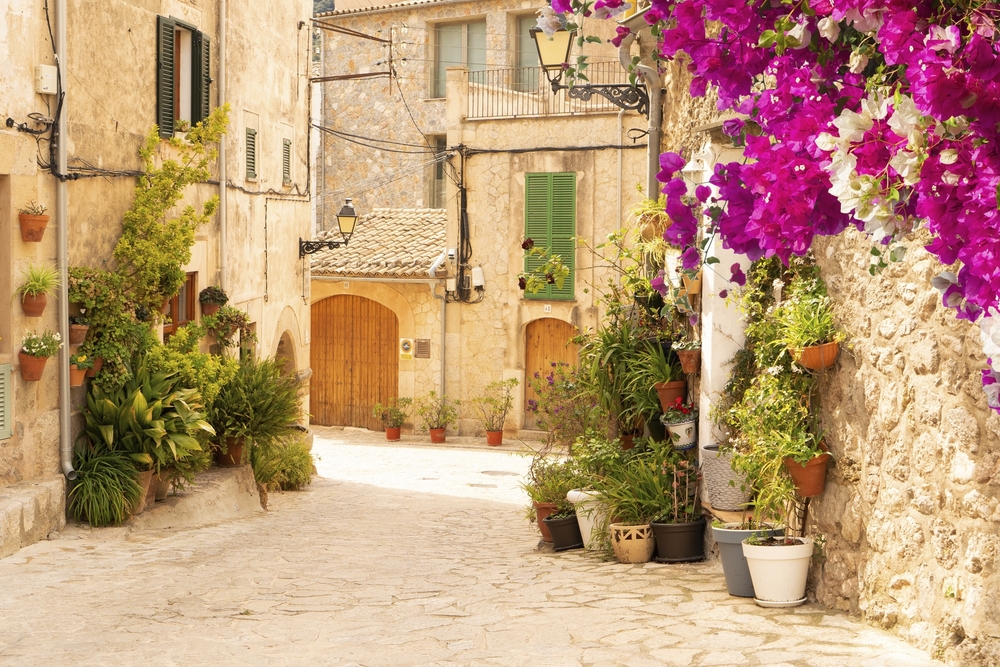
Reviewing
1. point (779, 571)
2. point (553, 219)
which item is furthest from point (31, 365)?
point (553, 219)

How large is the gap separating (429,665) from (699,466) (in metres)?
3.33

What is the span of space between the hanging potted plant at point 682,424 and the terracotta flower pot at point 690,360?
1.03 feet

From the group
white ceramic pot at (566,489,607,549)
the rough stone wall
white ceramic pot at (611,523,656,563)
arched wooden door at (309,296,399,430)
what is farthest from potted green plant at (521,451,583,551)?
arched wooden door at (309,296,399,430)

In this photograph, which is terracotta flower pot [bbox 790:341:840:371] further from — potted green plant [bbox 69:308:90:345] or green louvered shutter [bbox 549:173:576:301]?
green louvered shutter [bbox 549:173:576:301]

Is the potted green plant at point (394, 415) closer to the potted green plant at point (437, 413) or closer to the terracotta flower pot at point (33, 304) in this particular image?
the potted green plant at point (437, 413)

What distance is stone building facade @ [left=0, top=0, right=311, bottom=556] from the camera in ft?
28.6

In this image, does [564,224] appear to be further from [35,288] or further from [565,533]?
[35,288]

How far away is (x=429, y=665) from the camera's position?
5.50 metres

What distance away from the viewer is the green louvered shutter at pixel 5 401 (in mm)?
8688

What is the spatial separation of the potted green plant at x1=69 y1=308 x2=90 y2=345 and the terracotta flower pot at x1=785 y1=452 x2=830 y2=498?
609cm

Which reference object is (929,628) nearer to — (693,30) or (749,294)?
(749,294)

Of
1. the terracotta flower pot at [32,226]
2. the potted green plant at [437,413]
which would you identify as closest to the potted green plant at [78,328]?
the terracotta flower pot at [32,226]

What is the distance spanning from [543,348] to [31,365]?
42.6 feet

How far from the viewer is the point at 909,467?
5.33 meters
